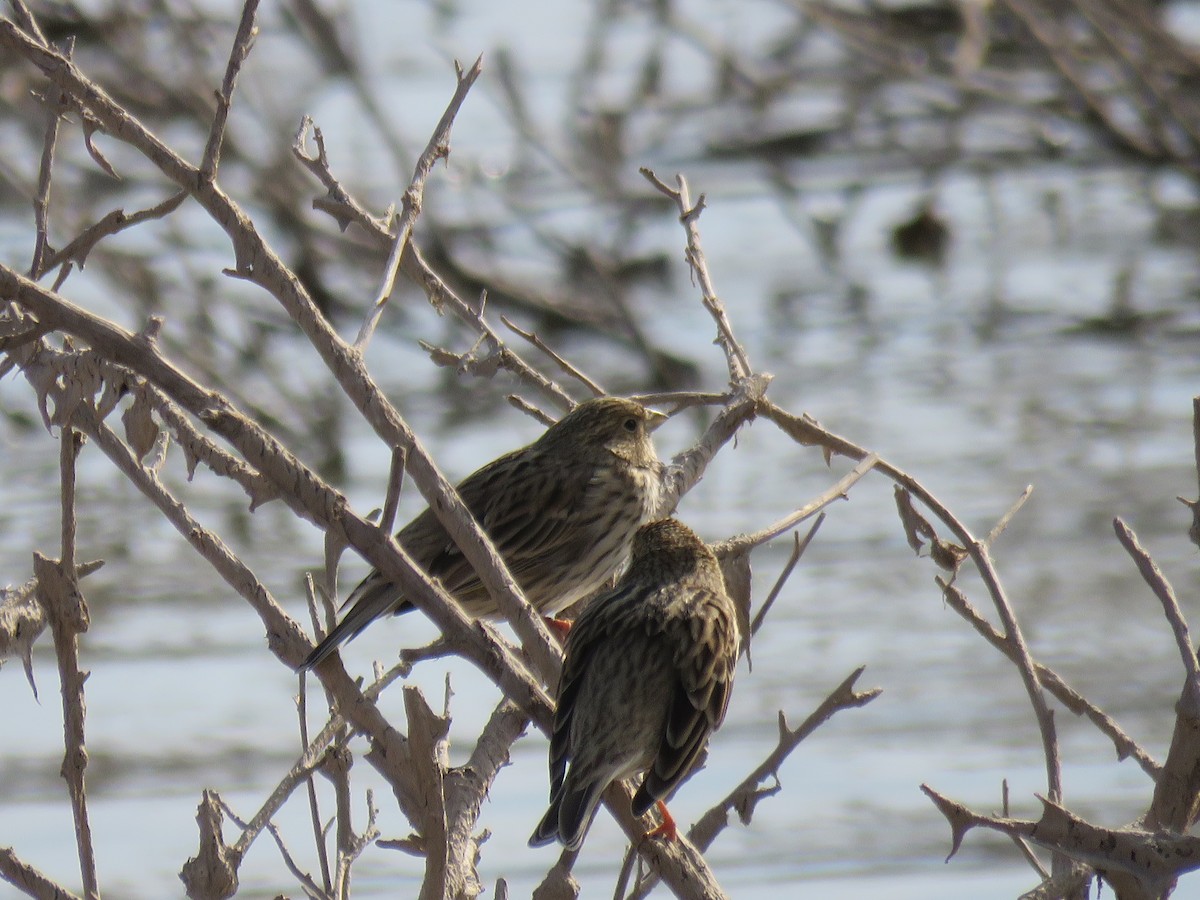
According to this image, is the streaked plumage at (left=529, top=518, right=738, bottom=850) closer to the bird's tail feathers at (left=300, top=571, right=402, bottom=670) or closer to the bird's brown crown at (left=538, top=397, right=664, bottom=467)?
the bird's tail feathers at (left=300, top=571, right=402, bottom=670)

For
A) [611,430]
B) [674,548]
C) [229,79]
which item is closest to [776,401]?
[611,430]

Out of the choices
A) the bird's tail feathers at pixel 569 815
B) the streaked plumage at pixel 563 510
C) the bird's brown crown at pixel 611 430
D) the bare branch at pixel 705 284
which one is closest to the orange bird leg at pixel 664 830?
the bird's tail feathers at pixel 569 815

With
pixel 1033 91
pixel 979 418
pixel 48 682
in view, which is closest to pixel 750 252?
→ pixel 1033 91

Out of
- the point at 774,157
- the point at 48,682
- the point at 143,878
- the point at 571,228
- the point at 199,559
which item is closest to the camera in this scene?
the point at 143,878

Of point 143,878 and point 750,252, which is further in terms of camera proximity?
point 750,252

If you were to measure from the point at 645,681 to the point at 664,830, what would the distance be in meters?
0.78

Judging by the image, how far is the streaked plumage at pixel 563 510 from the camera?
7.07 m

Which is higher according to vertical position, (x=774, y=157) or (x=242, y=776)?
(x=774, y=157)

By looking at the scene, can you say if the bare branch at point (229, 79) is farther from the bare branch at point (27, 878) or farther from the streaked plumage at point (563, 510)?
the streaked plumage at point (563, 510)

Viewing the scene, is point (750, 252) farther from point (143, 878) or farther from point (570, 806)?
point (570, 806)

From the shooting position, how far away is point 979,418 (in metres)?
12.1

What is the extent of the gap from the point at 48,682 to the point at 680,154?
925 centimetres

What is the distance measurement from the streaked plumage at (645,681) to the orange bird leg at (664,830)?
4 cm

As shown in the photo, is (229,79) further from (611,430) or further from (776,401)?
(776,401)
